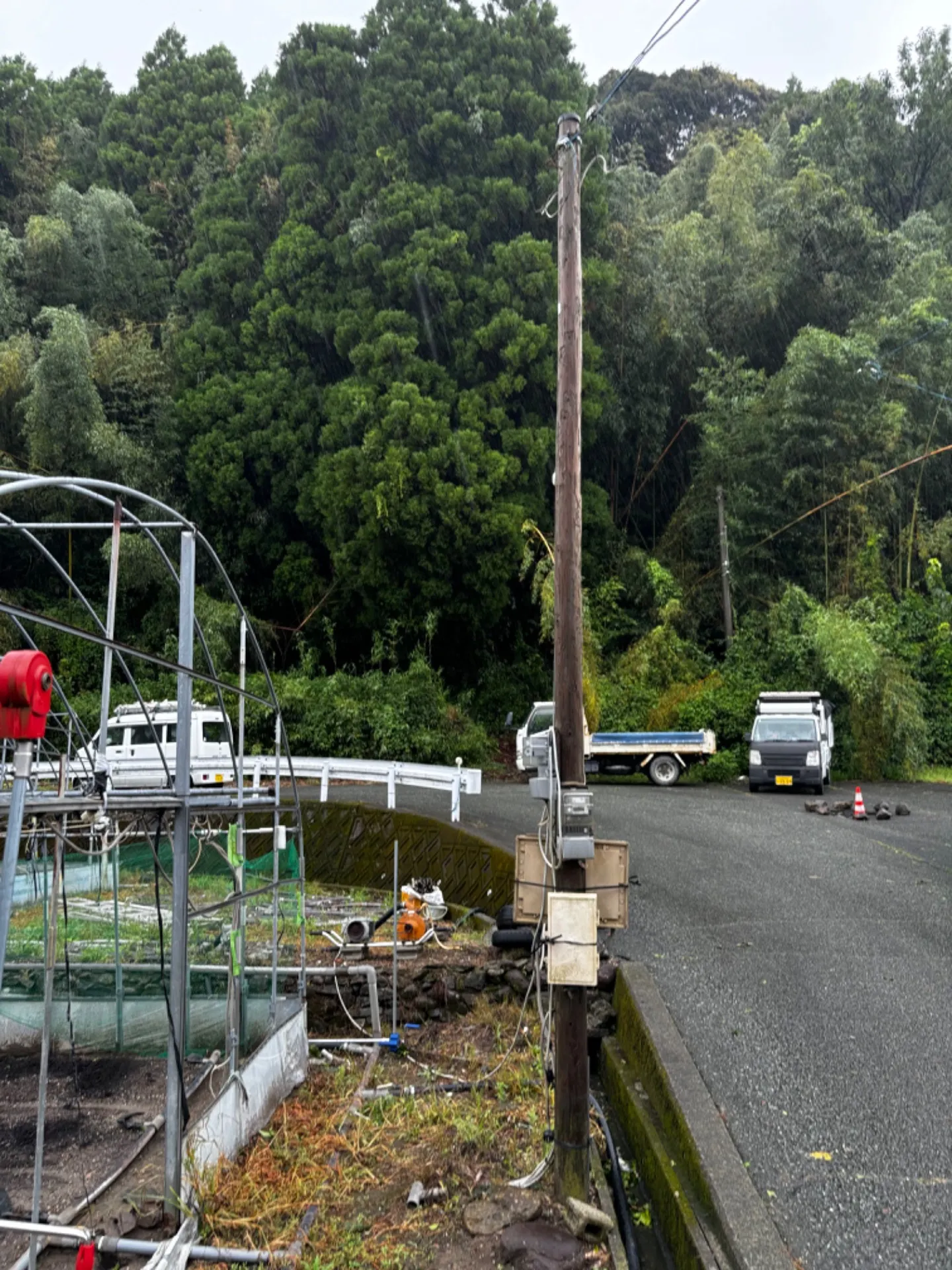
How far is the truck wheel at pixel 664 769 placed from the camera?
19312mm

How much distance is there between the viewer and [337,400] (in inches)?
871

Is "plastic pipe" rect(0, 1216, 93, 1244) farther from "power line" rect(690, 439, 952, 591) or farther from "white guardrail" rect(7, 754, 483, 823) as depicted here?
"power line" rect(690, 439, 952, 591)

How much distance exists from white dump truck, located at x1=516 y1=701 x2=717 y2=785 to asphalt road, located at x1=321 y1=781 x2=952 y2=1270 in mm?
4222

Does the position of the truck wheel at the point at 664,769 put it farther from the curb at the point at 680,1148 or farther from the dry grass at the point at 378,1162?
the curb at the point at 680,1148

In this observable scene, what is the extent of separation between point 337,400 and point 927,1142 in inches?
758

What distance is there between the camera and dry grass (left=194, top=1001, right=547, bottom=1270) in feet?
18.1

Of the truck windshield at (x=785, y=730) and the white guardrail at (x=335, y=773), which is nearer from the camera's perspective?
the white guardrail at (x=335, y=773)

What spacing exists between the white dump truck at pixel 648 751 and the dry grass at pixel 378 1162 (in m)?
11.0

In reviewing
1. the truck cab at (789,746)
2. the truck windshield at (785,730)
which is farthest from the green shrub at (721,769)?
the truck windshield at (785,730)

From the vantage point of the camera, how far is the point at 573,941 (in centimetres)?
553

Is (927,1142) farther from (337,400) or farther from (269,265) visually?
(269,265)

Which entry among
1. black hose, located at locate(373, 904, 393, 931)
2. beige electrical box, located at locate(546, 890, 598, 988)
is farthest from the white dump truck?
beige electrical box, located at locate(546, 890, 598, 988)

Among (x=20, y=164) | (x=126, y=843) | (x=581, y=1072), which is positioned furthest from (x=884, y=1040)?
(x=20, y=164)

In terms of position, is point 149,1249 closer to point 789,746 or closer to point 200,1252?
point 200,1252
